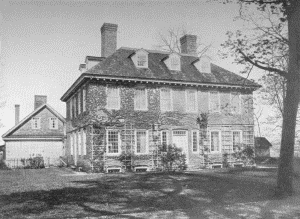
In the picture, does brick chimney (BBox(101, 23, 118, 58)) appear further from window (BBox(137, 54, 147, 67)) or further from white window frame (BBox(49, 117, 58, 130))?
white window frame (BBox(49, 117, 58, 130))

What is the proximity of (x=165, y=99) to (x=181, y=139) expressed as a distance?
3294mm

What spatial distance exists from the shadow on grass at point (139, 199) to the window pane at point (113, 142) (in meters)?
7.63

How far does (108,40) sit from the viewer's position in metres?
27.4

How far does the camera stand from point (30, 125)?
121 feet

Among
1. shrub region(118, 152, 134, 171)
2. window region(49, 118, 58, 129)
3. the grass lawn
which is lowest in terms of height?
the grass lawn

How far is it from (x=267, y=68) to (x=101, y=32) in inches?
727

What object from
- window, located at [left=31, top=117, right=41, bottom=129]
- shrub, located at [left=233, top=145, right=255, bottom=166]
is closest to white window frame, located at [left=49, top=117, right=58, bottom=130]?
window, located at [left=31, top=117, right=41, bottom=129]

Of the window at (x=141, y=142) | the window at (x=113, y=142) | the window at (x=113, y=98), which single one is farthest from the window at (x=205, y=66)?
the window at (x=113, y=142)

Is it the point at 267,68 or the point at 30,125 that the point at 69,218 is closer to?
the point at 267,68

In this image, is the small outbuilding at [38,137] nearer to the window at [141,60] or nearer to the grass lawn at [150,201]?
the window at [141,60]

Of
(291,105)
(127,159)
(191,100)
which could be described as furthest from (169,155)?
(291,105)

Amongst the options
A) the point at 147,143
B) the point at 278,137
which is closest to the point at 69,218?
the point at 147,143

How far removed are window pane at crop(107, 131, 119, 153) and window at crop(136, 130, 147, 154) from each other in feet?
5.12

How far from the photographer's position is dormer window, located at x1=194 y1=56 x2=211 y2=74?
27406 millimetres
